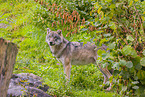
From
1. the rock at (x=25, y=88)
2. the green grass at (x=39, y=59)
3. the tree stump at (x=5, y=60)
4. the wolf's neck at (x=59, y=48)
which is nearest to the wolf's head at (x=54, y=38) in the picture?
the wolf's neck at (x=59, y=48)

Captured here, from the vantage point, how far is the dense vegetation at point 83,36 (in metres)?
2.70

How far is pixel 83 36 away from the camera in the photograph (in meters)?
8.71

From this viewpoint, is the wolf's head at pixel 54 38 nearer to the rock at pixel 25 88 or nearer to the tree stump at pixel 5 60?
the rock at pixel 25 88

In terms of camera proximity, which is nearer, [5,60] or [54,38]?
[5,60]

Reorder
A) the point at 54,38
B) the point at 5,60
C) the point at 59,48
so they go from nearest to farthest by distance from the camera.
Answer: the point at 5,60 < the point at 54,38 < the point at 59,48

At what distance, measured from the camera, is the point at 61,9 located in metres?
9.85

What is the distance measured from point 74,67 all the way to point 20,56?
2238 mm

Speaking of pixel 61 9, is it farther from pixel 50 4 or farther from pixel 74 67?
pixel 74 67

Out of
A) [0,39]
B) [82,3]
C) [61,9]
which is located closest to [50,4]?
Answer: [61,9]

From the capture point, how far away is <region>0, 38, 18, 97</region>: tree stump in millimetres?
1890

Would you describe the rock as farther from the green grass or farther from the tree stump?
the tree stump

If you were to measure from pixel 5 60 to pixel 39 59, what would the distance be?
20.0 ft

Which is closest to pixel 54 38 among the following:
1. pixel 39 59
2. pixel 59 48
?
pixel 59 48

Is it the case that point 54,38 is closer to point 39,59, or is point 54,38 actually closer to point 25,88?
point 39,59
